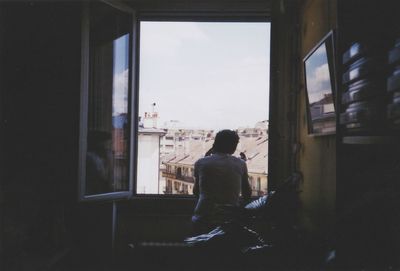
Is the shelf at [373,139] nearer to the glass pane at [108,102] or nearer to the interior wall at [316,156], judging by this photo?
the interior wall at [316,156]

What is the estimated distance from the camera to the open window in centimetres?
349

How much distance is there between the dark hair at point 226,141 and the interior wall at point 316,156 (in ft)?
1.76

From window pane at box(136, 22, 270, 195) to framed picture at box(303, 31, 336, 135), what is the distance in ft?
2.64

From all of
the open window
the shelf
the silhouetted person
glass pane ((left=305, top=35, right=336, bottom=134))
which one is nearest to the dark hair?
the silhouetted person

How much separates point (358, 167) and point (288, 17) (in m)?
2.56

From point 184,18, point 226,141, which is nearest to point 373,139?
point 226,141

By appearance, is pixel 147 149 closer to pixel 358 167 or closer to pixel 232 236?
pixel 232 236

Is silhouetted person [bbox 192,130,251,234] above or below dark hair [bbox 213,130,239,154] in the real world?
below

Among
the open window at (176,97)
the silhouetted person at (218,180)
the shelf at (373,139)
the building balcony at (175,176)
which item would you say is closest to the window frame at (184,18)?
the open window at (176,97)

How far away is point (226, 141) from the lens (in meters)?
2.57

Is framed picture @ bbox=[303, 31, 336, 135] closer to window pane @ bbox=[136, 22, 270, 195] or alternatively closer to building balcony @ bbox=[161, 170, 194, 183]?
window pane @ bbox=[136, 22, 270, 195]

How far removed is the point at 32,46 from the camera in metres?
2.99

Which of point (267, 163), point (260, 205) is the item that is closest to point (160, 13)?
point (267, 163)

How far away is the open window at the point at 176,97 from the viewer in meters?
3.49
